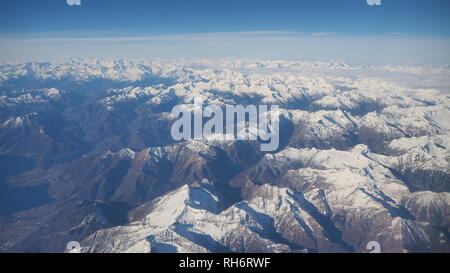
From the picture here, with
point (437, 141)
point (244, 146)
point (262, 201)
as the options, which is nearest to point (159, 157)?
point (244, 146)

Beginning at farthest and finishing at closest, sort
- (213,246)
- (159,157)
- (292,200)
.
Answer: (159,157), (292,200), (213,246)

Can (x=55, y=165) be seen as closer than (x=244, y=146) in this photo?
No

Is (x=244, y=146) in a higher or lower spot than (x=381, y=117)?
lower
